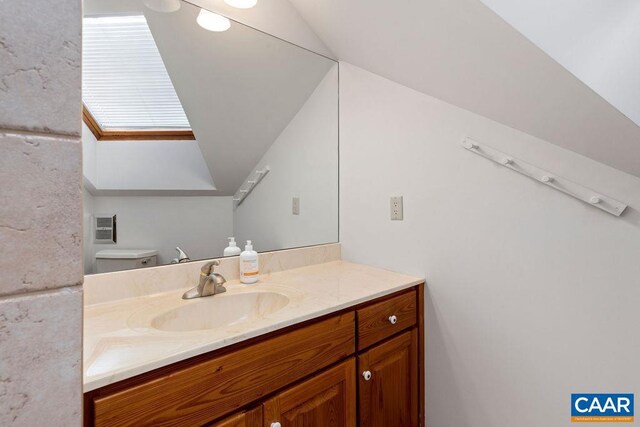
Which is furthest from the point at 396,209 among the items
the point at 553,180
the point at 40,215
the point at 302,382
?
the point at 40,215

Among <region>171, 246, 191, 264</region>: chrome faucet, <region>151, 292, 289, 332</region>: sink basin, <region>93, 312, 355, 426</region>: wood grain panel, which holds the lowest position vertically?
<region>93, 312, 355, 426</region>: wood grain panel

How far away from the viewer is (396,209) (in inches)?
61.4

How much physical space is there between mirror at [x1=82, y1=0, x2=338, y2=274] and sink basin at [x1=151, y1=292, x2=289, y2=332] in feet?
0.83

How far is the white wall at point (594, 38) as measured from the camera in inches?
33.2

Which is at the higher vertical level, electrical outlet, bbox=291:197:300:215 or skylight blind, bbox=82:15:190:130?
skylight blind, bbox=82:15:190:130

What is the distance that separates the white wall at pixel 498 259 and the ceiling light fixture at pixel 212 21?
0.70 metres

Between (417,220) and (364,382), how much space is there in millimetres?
728

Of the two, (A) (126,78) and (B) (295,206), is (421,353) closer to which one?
(B) (295,206)

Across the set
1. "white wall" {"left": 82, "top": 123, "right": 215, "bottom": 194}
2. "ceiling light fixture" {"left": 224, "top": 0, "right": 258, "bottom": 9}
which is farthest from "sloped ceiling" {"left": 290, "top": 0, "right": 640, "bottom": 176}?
"white wall" {"left": 82, "top": 123, "right": 215, "bottom": 194}

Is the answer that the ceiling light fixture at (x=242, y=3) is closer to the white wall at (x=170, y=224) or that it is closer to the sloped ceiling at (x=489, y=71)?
the sloped ceiling at (x=489, y=71)

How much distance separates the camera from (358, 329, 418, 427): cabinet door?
1.20 m

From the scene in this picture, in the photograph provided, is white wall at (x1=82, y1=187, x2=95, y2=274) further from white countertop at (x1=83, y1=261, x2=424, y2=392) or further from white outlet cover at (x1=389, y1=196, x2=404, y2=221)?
white outlet cover at (x1=389, y1=196, x2=404, y2=221)

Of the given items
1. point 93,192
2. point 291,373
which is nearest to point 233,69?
point 93,192

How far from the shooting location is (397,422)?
1.34m
